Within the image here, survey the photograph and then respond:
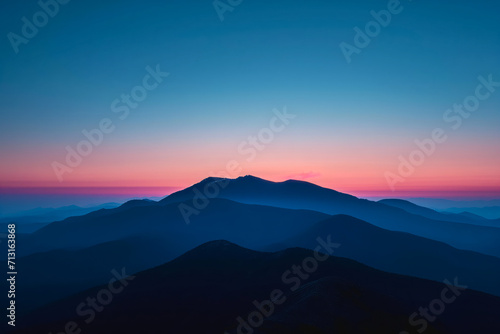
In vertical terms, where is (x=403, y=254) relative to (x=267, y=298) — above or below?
below

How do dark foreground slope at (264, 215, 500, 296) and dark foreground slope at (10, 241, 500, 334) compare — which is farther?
dark foreground slope at (264, 215, 500, 296)

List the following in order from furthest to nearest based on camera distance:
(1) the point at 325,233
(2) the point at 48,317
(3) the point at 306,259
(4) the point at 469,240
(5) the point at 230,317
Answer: (4) the point at 469,240
(1) the point at 325,233
(3) the point at 306,259
(2) the point at 48,317
(5) the point at 230,317

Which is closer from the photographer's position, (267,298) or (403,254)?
(267,298)

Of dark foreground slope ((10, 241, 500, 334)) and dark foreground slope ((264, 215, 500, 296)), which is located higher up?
dark foreground slope ((10, 241, 500, 334))

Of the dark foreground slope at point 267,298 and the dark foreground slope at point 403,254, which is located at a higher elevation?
the dark foreground slope at point 267,298

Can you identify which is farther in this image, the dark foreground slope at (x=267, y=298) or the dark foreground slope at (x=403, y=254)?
the dark foreground slope at (x=403, y=254)

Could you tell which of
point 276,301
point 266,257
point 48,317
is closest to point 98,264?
point 48,317

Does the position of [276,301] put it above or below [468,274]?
above

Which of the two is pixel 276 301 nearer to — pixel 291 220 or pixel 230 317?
pixel 230 317
